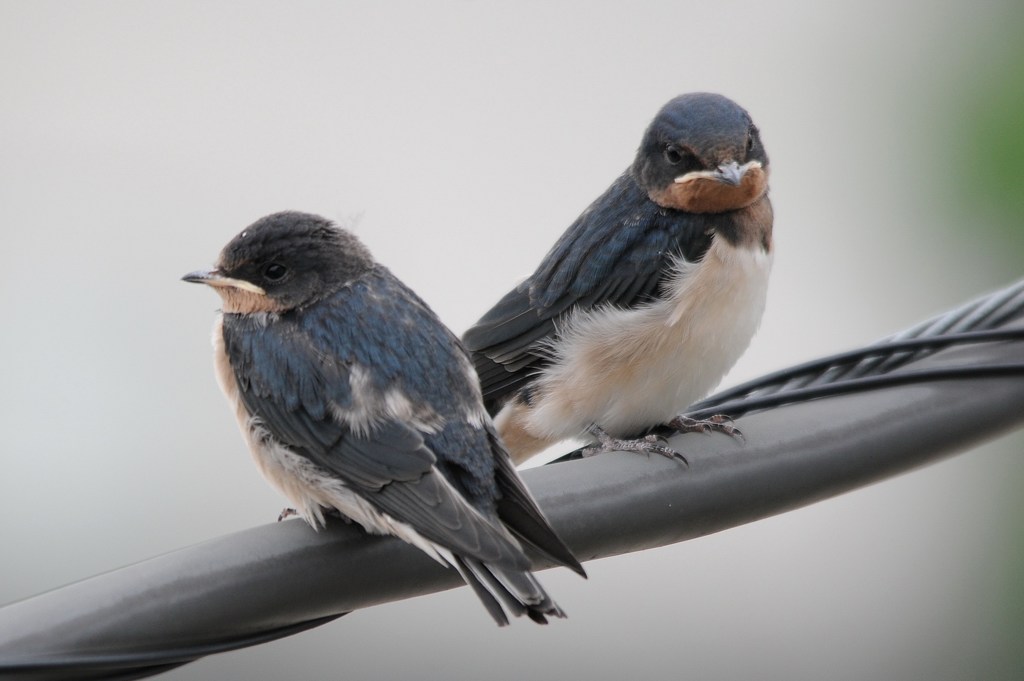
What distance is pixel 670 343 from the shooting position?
112 inches

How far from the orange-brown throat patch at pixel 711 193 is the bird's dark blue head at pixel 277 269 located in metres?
0.72

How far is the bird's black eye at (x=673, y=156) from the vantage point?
9.38 ft

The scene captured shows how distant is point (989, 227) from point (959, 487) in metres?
1.11

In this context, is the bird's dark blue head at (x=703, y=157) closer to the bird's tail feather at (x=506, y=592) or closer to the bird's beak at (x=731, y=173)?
the bird's beak at (x=731, y=173)

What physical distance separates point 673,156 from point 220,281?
93cm

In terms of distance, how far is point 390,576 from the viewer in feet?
5.67

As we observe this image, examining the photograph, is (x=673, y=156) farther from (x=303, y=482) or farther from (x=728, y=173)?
(x=303, y=482)

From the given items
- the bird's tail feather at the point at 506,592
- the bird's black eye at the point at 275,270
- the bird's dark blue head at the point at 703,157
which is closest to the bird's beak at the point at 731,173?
the bird's dark blue head at the point at 703,157

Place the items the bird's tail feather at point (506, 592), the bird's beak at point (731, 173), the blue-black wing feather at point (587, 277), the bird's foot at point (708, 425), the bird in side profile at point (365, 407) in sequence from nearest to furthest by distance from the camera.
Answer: the bird's tail feather at point (506, 592) → the bird in side profile at point (365, 407) → the bird's foot at point (708, 425) → the bird's beak at point (731, 173) → the blue-black wing feather at point (587, 277)

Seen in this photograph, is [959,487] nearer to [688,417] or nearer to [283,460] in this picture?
[688,417]

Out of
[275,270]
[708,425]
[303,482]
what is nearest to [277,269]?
[275,270]

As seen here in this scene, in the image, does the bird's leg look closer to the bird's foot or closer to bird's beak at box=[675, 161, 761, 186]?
the bird's foot

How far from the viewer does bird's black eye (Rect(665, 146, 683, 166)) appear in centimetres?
286

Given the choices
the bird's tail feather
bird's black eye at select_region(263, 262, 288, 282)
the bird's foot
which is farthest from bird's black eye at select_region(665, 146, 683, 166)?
the bird's tail feather
